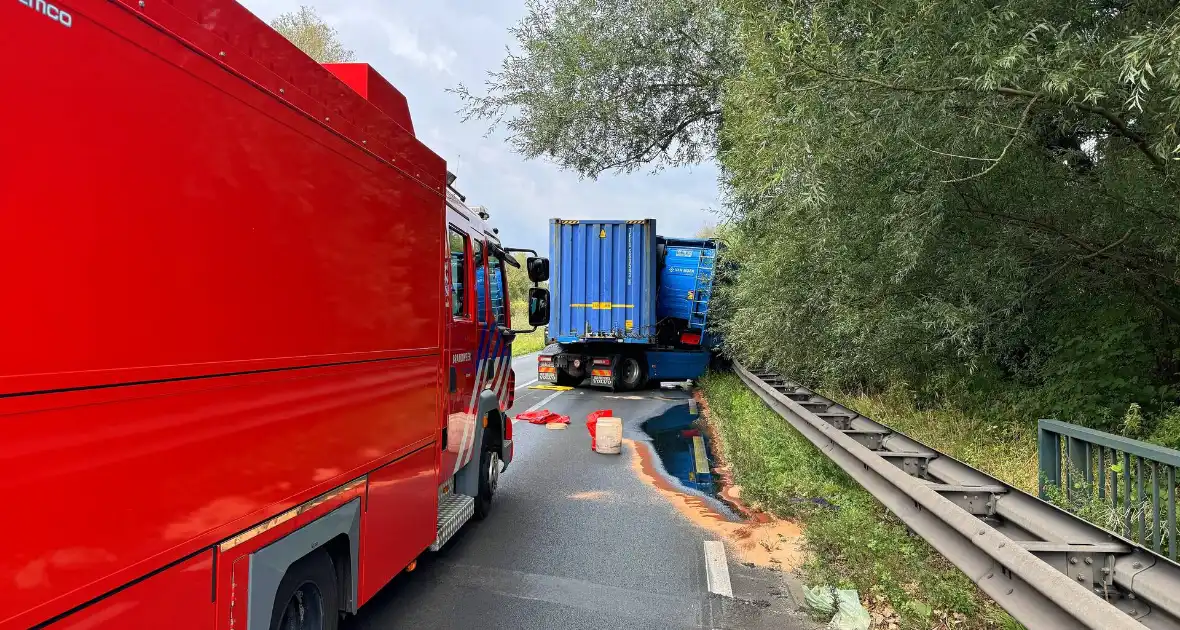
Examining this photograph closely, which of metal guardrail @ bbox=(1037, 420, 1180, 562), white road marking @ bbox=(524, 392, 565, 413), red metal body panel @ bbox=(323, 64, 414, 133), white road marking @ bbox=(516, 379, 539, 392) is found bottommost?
white road marking @ bbox=(524, 392, 565, 413)

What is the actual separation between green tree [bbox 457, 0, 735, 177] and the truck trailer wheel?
15.3ft

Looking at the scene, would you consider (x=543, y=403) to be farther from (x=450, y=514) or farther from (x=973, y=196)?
(x=973, y=196)

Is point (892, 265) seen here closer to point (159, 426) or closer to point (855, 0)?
point (855, 0)

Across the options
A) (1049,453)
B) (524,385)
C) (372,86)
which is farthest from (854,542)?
(524,385)

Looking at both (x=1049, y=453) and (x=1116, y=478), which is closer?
(x=1116, y=478)

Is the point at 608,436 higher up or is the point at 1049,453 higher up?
the point at 1049,453

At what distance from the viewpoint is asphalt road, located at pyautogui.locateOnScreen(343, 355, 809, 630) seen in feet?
13.6


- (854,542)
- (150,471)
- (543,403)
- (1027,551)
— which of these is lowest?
(543,403)

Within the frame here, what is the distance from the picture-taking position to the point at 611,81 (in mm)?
14461

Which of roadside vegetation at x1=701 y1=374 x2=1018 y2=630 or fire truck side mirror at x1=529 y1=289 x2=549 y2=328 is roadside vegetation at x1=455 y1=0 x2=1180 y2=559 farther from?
fire truck side mirror at x1=529 y1=289 x2=549 y2=328

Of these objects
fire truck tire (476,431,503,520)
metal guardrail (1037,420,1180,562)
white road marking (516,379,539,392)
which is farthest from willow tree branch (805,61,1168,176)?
white road marking (516,379,539,392)

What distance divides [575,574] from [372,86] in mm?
3416

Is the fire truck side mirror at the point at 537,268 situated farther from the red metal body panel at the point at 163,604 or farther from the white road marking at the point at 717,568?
the red metal body panel at the point at 163,604

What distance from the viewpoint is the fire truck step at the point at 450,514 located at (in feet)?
14.9
